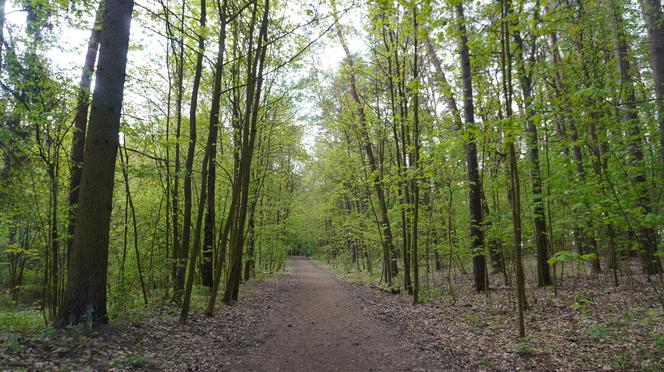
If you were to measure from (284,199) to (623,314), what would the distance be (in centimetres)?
1726

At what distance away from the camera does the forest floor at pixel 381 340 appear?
4.90m

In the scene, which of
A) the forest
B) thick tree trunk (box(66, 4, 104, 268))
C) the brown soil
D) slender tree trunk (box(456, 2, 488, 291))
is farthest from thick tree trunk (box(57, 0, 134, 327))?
slender tree trunk (box(456, 2, 488, 291))

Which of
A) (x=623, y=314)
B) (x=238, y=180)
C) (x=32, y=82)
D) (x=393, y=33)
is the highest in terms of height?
(x=393, y=33)

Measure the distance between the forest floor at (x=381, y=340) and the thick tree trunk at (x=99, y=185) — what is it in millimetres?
499

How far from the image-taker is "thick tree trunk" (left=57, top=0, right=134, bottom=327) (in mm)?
5770

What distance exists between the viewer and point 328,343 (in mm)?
6840

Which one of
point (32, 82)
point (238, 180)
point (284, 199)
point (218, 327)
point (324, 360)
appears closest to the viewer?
point (324, 360)

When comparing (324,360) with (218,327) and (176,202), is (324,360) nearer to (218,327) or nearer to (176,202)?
(218,327)

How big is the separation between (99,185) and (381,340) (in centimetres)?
608

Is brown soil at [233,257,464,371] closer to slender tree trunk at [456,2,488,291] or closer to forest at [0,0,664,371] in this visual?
forest at [0,0,664,371]

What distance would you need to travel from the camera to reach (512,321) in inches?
288

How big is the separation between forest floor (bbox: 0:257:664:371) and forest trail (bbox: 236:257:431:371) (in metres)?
0.02

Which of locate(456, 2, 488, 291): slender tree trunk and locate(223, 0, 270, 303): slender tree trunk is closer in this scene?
locate(223, 0, 270, 303): slender tree trunk

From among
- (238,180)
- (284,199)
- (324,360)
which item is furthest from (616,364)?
(284,199)
